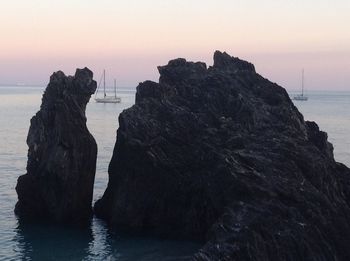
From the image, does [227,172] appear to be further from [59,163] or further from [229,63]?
[229,63]

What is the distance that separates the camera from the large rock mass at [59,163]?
177 ft

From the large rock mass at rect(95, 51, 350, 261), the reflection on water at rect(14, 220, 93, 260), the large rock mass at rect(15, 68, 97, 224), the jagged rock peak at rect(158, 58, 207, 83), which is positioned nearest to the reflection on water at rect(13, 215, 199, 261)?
the reflection on water at rect(14, 220, 93, 260)

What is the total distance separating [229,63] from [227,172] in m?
26.0

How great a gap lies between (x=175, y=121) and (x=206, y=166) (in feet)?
22.8

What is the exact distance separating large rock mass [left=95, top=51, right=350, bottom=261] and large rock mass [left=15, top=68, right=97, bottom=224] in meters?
3.20

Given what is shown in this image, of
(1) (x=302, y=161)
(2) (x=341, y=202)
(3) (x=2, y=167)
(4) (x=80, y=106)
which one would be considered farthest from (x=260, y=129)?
(3) (x=2, y=167)

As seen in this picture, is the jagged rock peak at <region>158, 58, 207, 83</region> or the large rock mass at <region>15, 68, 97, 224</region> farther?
the jagged rock peak at <region>158, 58, 207, 83</region>

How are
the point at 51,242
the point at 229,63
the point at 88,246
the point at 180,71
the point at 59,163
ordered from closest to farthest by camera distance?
the point at 88,246, the point at 51,242, the point at 59,163, the point at 180,71, the point at 229,63

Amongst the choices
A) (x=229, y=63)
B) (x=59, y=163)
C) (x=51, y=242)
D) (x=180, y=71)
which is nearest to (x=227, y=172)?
(x=51, y=242)

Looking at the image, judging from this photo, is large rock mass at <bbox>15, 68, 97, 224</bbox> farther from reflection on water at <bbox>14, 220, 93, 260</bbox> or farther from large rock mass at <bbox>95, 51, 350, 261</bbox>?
large rock mass at <bbox>95, 51, 350, 261</bbox>

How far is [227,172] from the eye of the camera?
43.5m

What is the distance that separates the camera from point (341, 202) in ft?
144

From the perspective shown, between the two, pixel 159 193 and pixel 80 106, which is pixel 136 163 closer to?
pixel 159 193

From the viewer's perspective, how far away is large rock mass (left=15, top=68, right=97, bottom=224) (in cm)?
5388
